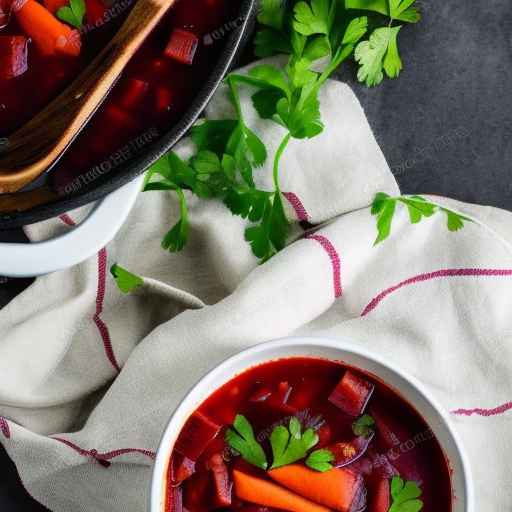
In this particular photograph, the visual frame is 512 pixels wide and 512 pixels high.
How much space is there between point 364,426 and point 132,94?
710mm

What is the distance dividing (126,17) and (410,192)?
646 millimetres

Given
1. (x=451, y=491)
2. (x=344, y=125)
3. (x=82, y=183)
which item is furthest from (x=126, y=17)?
(x=451, y=491)

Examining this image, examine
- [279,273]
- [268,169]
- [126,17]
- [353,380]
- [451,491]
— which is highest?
[126,17]

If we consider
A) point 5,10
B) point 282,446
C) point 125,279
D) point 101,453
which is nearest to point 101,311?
point 125,279

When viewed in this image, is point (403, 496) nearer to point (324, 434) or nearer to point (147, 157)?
point (324, 434)

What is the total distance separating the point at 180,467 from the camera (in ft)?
4.61

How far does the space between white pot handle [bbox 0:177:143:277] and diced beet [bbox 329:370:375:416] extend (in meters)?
0.48

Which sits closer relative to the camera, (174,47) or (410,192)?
(174,47)

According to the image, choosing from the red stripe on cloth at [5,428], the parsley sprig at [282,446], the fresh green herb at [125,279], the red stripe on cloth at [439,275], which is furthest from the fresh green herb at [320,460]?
the red stripe on cloth at [5,428]

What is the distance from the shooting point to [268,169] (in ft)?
5.47

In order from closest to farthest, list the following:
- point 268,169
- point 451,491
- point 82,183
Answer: point 451,491, point 82,183, point 268,169

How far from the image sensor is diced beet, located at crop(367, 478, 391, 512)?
1404 mm

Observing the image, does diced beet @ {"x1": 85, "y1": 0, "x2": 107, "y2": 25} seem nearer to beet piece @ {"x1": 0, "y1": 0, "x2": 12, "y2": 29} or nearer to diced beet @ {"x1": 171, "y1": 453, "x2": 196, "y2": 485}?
beet piece @ {"x1": 0, "y1": 0, "x2": 12, "y2": 29}

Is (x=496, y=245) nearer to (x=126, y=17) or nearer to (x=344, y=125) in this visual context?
(x=344, y=125)
